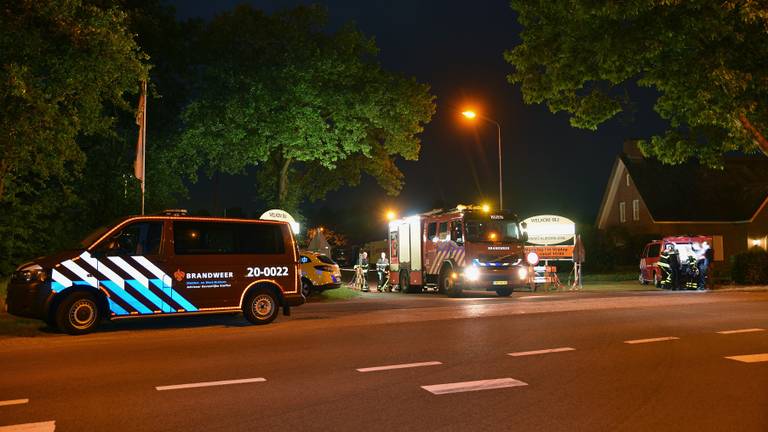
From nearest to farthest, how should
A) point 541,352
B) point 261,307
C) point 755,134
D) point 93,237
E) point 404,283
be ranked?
point 541,352 → point 93,237 → point 261,307 → point 755,134 → point 404,283

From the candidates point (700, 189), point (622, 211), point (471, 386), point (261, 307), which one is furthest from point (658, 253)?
point (471, 386)

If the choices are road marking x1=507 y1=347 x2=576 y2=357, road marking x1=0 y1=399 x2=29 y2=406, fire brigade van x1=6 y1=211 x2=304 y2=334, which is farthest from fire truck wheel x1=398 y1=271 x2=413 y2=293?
road marking x1=0 y1=399 x2=29 y2=406

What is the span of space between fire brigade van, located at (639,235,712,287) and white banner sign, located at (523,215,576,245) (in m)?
3.89

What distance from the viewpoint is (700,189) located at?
49.6 meters

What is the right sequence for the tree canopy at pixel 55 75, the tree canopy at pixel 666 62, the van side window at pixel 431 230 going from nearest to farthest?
the tree canopy at pixel 55 75 → the tree canopy at pixel 666 62 → the van side window at pixel 431 230

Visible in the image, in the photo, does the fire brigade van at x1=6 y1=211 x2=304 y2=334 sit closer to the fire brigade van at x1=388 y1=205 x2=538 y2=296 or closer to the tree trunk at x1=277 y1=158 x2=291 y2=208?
the fire brigade van at x1=388 y1=205 x2=538 y2=296

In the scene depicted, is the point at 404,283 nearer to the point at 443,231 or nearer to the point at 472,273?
the point at 443,231

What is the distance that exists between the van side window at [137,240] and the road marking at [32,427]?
25.1 ft

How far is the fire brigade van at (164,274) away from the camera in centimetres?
1362

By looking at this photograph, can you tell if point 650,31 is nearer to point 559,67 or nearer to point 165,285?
point 559,67

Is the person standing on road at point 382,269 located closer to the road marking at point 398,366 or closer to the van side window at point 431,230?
the van side window at point 431,230

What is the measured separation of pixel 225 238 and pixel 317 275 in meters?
11.9

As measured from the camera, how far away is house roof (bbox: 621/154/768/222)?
47.3 m

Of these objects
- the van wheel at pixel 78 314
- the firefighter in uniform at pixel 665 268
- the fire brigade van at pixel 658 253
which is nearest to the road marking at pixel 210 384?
the van wheel at pixel 78 314
